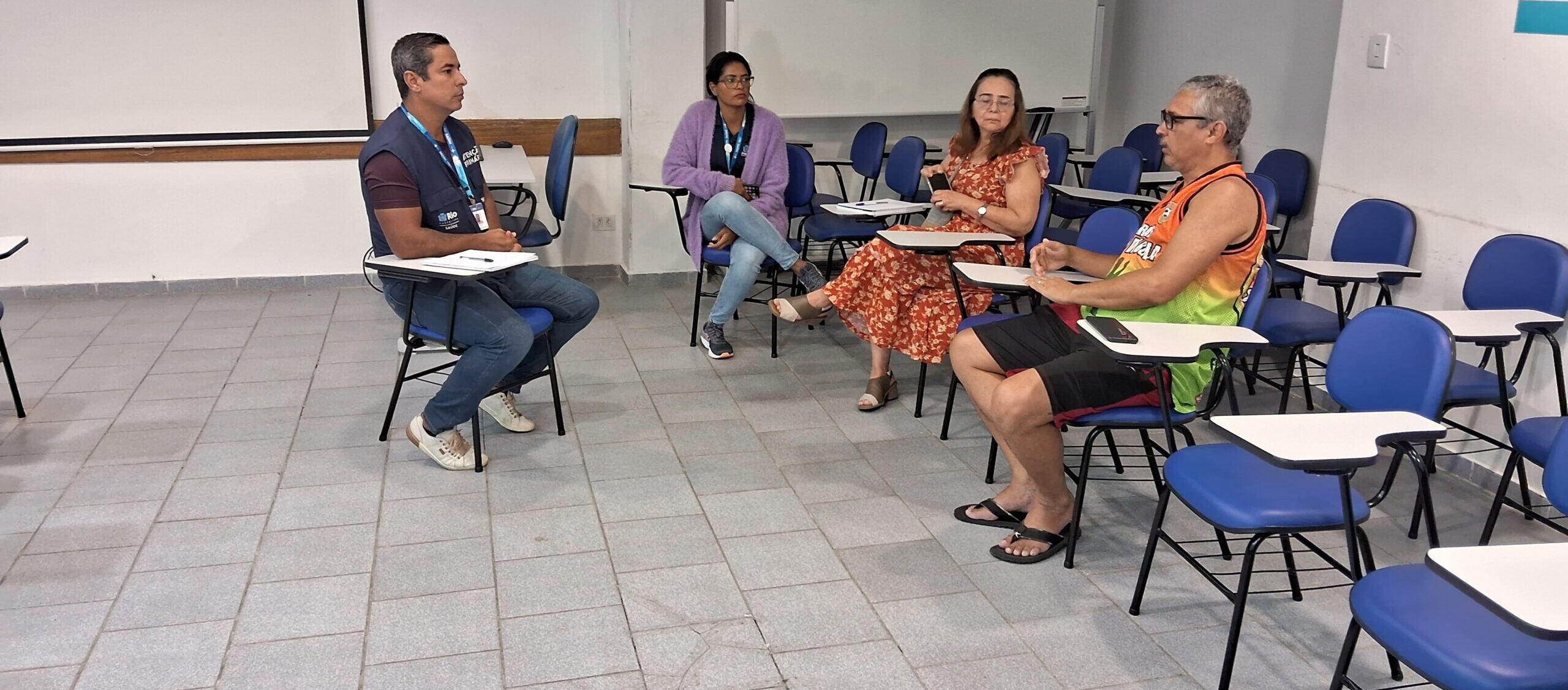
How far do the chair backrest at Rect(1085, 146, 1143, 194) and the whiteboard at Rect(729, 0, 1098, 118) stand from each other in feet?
3.57

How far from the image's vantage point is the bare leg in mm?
3271

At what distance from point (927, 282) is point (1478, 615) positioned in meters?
2.46

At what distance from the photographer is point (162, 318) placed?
5430 mm

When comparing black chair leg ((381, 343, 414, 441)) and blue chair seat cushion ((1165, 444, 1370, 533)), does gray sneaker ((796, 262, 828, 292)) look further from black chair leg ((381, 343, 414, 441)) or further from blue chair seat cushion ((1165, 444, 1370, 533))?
blue chair seat cushion ((1165, 444, 1370, 533))

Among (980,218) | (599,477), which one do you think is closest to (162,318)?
(599,477)

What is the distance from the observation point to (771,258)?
5.02 metres

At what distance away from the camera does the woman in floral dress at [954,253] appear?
13.4ft

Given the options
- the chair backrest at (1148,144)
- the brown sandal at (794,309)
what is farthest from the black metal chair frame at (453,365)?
the chair backrest at (1148,144)

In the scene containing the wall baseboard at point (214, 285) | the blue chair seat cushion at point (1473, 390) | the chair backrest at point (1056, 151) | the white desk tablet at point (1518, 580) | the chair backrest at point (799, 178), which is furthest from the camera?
the chair backrest at point (1056, 151)

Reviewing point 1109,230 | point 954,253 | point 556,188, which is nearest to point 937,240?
point 954,253

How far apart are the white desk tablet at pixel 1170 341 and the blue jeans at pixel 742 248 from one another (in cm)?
227

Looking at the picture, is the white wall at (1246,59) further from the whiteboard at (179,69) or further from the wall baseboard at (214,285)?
the whiteboard at (179,69)

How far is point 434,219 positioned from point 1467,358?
337cm

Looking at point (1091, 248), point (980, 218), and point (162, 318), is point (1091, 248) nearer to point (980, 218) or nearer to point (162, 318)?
point (980, 218)
